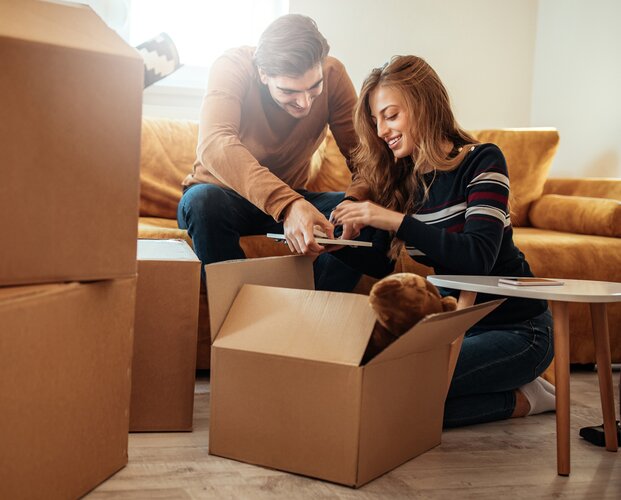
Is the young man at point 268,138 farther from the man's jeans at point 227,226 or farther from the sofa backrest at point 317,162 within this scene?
the sofa backrest at point 317,162

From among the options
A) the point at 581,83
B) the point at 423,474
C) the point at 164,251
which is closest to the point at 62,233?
the point at 164,251

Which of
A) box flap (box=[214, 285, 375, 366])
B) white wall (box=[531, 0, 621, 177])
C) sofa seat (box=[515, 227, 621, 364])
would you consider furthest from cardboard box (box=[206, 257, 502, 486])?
white wall (box=[531, 0, 621, 177])

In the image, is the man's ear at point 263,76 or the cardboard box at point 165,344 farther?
the man's ear at point 263,76

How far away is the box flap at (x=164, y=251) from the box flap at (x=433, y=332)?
18.9 inches

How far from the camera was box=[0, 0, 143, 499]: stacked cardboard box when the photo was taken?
100 cm

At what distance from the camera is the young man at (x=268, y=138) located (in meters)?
1.79

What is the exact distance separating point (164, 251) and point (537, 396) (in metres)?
0.92

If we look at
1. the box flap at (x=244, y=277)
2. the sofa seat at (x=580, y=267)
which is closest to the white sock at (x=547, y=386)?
the sofa seat at (x=580, y=267)

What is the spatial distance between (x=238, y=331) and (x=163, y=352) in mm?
251

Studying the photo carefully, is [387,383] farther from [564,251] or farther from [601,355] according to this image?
[564,251]

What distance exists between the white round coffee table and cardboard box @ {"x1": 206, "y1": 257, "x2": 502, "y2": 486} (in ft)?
0.24

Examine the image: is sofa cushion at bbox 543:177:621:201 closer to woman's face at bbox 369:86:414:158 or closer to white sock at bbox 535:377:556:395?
white sock at bbox 535:377:556:395

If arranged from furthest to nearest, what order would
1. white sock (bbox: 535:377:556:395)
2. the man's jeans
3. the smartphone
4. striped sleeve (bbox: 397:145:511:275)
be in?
the man's jeans
white sock (bbox: 535:377:556:395)
striped sleeve (bbox: 397:145:511:275)
the smartphone

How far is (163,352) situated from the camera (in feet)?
5.03
